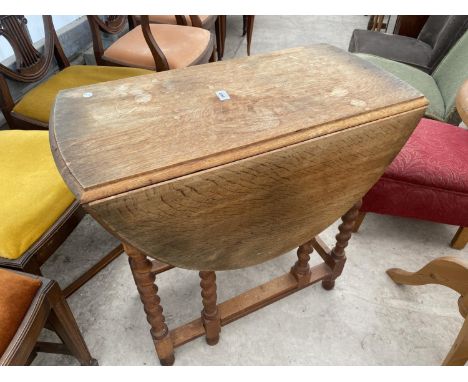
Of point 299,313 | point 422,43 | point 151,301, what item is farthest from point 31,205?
point 422,43

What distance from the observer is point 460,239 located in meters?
1.66

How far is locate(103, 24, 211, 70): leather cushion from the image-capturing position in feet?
Result: 6.30

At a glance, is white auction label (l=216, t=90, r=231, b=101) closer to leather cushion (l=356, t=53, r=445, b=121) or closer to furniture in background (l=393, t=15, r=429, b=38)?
leather cushion (l=356, t=53, r=445, b=121)

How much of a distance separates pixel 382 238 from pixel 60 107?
1.56 meters

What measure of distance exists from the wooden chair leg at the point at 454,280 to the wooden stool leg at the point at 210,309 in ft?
2.59

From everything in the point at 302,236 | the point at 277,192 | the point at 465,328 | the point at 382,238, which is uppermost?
the point at 277,192

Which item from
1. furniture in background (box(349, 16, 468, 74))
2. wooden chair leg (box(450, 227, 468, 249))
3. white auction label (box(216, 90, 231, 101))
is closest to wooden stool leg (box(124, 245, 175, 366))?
white auction label (box(216, 90, 231, 101))

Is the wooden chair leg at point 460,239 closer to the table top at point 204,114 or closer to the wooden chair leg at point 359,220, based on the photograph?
the wooden chair leg at point 359,220

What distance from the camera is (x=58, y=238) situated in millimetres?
1143

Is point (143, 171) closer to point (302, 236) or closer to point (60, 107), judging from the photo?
point (60, 107)

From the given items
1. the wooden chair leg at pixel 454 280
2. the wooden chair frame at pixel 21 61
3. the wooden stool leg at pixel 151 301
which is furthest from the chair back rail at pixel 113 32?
the wooden chair leg at pixel 454 280

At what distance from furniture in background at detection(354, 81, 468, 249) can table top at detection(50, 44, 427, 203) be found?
1.92ft

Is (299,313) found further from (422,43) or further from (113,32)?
(422,43)

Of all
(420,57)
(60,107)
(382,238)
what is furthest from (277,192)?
(420,57)
